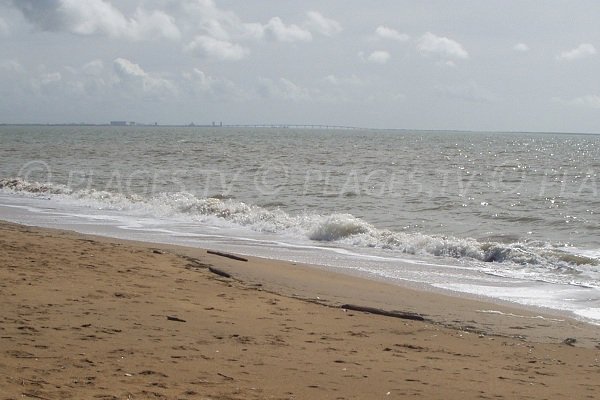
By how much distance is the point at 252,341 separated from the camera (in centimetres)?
675

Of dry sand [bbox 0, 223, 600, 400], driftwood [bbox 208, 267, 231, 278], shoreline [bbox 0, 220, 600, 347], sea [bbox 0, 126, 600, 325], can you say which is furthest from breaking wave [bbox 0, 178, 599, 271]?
A: driftwood [bbox 208, 267, 231, 278]

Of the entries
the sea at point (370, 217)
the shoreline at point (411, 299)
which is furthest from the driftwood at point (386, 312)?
the sea at point (370, 217)

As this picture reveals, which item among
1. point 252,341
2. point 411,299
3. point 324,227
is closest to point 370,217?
point 324,227

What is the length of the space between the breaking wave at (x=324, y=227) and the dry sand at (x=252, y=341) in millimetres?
4749

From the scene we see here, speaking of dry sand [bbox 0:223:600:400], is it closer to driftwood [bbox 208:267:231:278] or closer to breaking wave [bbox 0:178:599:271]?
driftwood [bbox 208:267:231:278]

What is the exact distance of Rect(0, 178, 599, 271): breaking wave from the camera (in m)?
14.5

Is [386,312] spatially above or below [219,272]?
above

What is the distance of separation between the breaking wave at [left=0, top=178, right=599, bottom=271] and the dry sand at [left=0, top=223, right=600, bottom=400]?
4.75 m

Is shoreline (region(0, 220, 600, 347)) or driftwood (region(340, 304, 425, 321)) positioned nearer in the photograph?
shoreline (region(0, 220, 600, 347))

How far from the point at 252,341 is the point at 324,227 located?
1114cm

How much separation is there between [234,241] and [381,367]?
10358 mm

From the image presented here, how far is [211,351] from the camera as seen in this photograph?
6297 millimetres

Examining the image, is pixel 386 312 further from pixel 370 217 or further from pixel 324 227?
pixel 370 217

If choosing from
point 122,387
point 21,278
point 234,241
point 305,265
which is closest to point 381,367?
point 122,387
